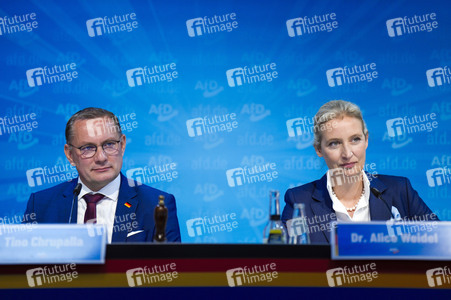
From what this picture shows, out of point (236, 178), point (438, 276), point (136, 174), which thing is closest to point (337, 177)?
point (236, 178)

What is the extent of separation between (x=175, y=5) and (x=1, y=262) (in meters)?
2.76

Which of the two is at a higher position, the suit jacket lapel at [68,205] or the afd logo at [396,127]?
the afd logo at [396,127]

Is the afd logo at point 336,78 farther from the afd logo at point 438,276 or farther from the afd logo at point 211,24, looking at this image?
the afd logo at point 438,276

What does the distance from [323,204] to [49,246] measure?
1.67 metres

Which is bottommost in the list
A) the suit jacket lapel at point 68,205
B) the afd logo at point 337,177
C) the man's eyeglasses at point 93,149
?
the afd logo at point 337,177

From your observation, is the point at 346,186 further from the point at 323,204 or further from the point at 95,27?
the point at 95,27

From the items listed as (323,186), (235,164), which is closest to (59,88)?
(235,164)

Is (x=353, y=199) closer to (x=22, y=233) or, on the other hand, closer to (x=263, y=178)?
(x=263, y=178)

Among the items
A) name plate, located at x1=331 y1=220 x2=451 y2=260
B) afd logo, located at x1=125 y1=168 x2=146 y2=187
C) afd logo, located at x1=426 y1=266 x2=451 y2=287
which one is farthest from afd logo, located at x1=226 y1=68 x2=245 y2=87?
afd logo, located at x1=426 y1=266 x2=451 y2=287

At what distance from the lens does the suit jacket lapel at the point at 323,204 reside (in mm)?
3127

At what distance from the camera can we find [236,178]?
4.18 meters

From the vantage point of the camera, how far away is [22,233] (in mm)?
2066

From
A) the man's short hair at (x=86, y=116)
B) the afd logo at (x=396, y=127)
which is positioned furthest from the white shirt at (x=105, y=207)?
the afd logo at (x=396, y=127)

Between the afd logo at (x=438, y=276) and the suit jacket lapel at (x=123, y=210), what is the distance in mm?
1619
